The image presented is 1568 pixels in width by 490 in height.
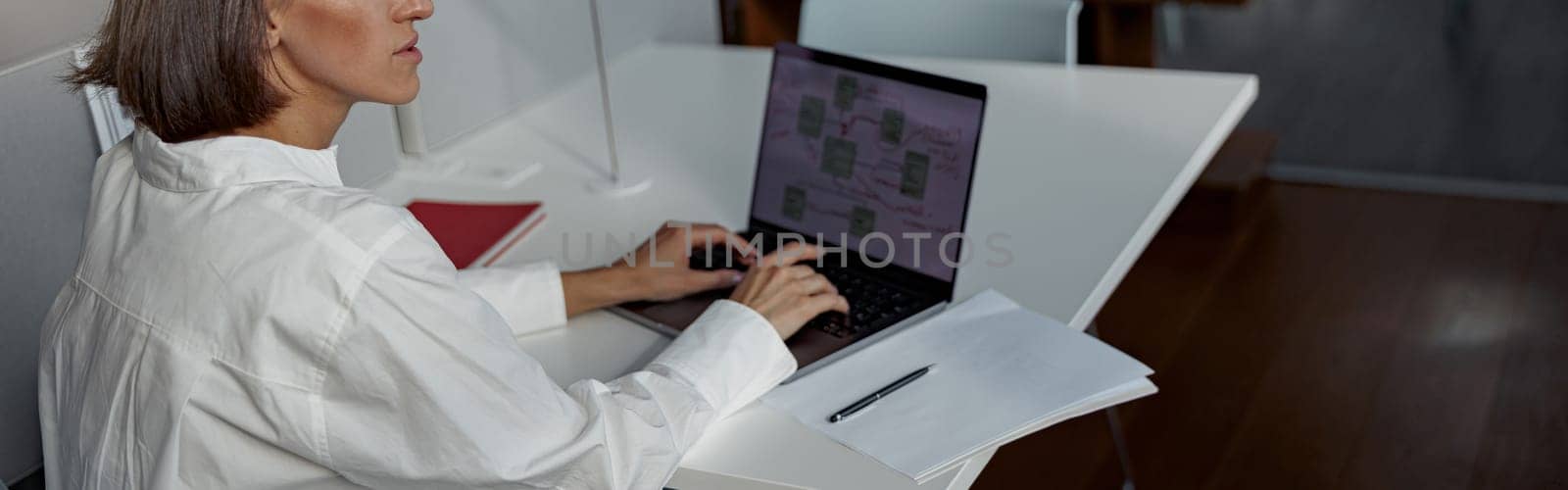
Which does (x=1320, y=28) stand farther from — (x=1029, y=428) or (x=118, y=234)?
(x=118, y=234)

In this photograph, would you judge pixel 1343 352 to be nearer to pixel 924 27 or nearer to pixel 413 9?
pixel 924 27

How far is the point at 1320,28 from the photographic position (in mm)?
4633

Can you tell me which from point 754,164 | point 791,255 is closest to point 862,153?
point 791,255

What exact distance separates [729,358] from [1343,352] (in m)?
1.70

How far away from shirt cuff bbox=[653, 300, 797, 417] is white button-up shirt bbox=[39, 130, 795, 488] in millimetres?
116

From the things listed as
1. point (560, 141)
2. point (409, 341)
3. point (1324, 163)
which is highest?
point (409, 341)

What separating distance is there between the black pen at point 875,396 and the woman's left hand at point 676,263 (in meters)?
0.29

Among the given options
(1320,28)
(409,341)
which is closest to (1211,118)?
(409,341)

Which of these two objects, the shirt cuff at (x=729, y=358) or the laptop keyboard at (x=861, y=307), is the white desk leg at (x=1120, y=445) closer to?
the laptop keyboard at (x=861, y=307)

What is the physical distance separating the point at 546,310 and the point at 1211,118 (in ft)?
3.05

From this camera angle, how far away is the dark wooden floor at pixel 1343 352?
7.71ft

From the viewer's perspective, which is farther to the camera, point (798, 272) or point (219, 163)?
point (798, 272)

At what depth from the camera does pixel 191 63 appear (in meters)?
1.08

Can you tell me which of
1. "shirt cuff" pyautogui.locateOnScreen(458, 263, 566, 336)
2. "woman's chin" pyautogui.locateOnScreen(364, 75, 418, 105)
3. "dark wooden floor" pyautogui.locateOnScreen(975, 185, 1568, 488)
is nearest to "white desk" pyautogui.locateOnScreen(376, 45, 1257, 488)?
"shirt cuff" pyautogui.locateOnScreen(458, 263, 566, 336)
